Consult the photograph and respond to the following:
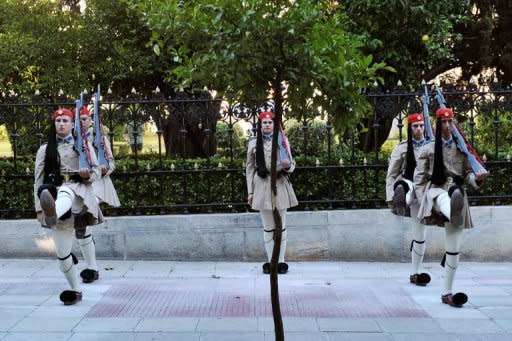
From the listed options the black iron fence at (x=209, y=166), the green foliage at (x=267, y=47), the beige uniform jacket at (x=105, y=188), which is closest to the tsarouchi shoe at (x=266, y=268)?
the black iron fence at (x=209, y=166)

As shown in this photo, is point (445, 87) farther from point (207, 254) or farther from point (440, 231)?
point (207, 254)

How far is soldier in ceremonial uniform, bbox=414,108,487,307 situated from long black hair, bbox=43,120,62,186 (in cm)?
384

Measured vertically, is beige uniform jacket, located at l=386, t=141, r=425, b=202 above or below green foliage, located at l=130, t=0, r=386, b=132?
below

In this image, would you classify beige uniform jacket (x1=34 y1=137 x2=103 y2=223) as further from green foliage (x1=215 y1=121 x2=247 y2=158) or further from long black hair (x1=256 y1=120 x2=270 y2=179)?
green foliage (x1=215 y1=121 x2=247 y2=158)

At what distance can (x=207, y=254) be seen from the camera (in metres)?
9.03

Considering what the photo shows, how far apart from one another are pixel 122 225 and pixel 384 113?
4.01m

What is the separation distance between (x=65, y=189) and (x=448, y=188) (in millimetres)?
4010

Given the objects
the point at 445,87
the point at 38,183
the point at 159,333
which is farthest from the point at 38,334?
the point at 445,87

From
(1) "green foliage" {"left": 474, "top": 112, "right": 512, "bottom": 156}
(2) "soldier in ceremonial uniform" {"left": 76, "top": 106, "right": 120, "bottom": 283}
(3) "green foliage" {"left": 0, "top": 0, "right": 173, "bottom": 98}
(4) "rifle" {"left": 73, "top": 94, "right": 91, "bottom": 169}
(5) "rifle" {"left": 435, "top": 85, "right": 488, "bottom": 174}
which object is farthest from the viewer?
(3) "green foliage" {"left": 0, "top": 0, "right": 173, "bottom": 98}

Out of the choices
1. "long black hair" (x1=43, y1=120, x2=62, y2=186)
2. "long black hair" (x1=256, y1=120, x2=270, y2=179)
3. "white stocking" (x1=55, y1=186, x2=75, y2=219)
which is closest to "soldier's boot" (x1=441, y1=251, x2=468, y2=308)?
"long black hair" (x1=256, y1=120, x2=270, y2=179)

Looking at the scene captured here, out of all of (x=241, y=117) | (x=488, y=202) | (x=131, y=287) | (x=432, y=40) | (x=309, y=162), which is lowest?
(x=131, y=287)

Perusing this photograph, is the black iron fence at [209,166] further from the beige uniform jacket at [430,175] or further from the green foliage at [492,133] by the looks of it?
the beige uniform jacket at [430,175]

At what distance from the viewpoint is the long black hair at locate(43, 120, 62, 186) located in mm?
6715

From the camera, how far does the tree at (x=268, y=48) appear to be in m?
4.02
